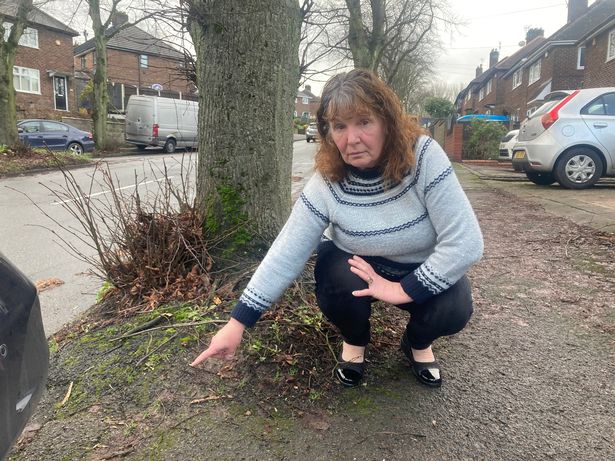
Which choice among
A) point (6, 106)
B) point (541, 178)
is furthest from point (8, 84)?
point (541, 178)

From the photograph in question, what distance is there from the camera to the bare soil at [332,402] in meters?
1.72

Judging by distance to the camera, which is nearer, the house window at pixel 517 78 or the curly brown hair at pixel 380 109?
the curly brown hair at pixel 380 109

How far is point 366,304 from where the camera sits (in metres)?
2.04

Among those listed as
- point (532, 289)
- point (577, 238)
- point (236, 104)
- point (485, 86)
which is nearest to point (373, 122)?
point (236, 104)

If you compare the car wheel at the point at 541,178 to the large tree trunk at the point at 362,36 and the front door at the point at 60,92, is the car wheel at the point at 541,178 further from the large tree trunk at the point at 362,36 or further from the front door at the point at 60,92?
the front door at the point at 60,92

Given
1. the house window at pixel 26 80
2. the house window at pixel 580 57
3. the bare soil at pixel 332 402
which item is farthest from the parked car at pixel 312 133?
the house window at pixel 26 80

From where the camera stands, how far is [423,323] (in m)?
2.01

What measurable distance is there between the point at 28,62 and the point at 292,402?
3470cm

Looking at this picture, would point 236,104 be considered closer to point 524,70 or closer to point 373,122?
point 373,122

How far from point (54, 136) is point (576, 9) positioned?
1202 inches

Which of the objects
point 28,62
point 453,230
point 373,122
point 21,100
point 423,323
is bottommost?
point 423,323

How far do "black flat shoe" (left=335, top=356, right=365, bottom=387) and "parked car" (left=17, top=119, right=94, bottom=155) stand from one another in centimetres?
1992

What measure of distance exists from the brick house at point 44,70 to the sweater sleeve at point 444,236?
32530mm

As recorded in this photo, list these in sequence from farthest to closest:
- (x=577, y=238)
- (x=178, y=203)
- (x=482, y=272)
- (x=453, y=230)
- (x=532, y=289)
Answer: (x=577, y=238) → (x=482, y=272) → (x=532, y=289) → (x=178, y=203) → (x=453, y=230)
